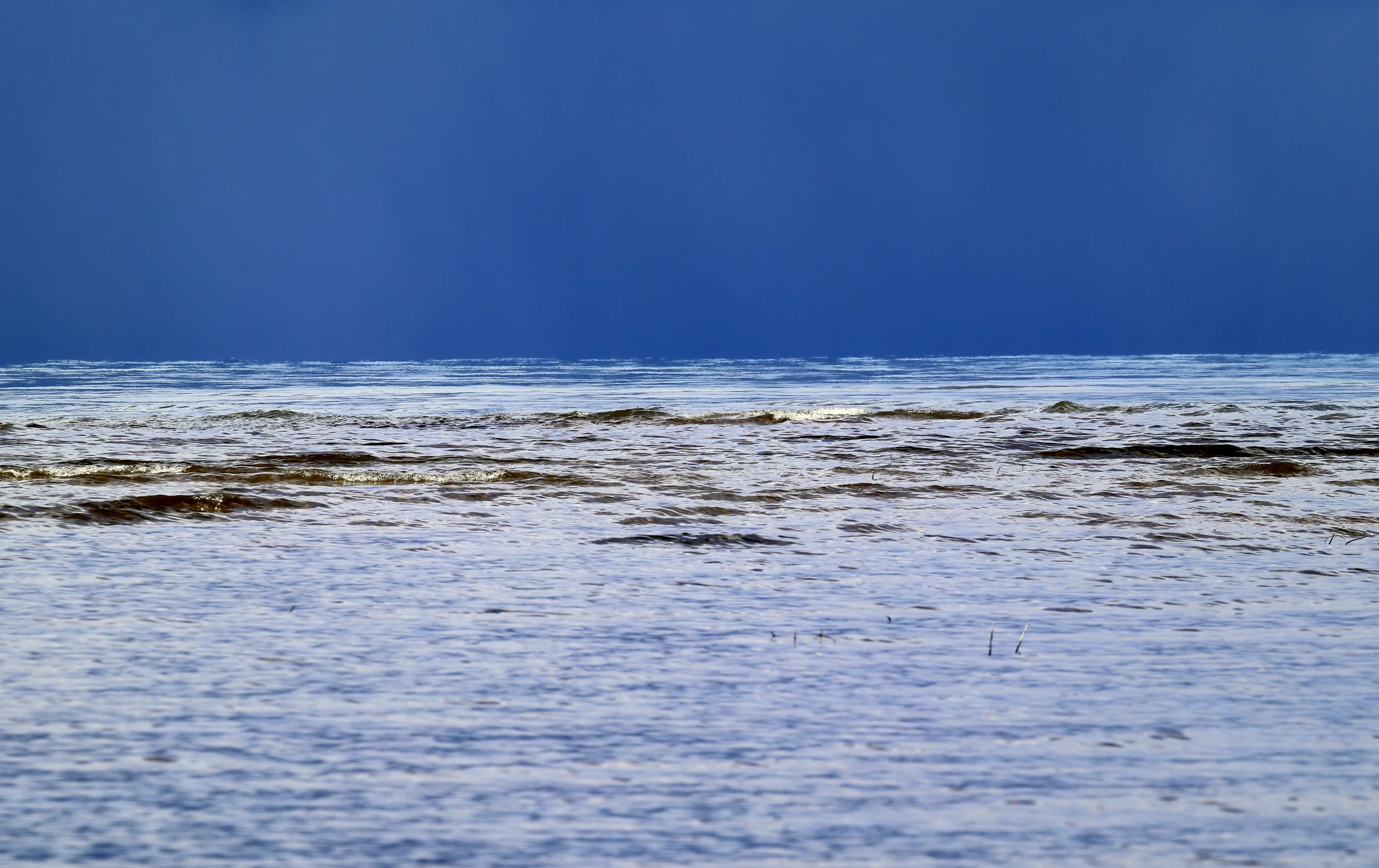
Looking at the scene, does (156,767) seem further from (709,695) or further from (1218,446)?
(1218,446)

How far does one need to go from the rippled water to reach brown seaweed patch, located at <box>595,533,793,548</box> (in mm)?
66

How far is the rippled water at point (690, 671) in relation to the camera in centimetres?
334

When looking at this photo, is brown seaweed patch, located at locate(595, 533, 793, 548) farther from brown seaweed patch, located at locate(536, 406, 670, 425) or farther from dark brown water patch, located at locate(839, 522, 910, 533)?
brown seaweed patch, located at locate(536, 406, 670, 425)

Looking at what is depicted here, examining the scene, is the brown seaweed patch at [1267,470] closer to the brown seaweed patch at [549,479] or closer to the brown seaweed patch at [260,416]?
the brown seaweed patch at [549,479]

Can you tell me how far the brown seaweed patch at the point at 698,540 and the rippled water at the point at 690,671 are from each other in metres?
0.07

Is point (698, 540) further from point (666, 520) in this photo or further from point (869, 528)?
point (869, 528)

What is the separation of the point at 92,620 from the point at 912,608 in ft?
13.4

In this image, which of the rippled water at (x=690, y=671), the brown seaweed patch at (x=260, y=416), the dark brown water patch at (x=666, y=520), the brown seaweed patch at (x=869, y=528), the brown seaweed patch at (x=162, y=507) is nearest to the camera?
the rippled water at (x=690, y=671)

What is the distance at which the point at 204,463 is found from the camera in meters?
16.3

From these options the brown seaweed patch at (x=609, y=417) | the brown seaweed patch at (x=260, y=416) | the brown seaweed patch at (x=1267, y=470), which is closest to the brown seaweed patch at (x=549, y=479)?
the brown seaweed patch at (x=1267, y=470)

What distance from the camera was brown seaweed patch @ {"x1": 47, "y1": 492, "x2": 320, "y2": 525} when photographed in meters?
10.4

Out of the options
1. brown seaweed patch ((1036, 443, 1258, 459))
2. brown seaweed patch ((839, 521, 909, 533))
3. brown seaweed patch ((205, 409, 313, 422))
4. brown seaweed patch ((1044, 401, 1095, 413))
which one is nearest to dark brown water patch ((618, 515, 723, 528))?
brown seaweed patch ((839, 521, 909, 533))

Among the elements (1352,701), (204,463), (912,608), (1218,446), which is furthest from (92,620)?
(1218,446)

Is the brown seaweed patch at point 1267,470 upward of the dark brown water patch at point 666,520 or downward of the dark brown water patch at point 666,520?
downward
